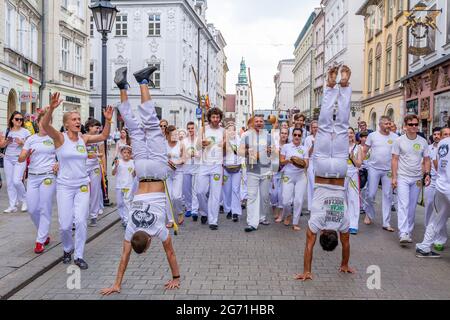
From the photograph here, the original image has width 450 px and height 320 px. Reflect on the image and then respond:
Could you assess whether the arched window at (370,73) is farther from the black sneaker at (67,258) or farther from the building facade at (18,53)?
the black sneaker at (67,258)

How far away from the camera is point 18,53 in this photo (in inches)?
855

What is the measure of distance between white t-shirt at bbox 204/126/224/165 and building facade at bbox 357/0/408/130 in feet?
60.7

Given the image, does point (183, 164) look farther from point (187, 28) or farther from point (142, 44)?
point (187, 28)

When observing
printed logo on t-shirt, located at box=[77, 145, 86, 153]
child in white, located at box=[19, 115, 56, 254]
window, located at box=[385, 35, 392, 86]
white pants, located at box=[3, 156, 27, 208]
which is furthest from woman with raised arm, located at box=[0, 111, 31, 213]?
window, located at box=[385, 35, 392, 86]

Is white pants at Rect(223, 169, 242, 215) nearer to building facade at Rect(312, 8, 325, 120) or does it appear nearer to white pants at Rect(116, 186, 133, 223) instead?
white pants at Rect(116, 186, 133, 223)

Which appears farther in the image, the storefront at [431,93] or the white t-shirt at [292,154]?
the storefront at [431,93]

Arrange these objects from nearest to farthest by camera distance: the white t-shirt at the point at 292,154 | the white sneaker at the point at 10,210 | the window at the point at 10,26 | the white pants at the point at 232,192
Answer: the white t-shirt at the point at 292,154, the white pants at the point at 232,192, the white sneaker at the point at 10,210, the window at the point at 10,26

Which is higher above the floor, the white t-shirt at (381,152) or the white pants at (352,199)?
the white t-shirt at (381,152)

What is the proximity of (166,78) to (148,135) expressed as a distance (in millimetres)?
40463

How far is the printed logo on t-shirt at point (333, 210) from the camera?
5.58 meters

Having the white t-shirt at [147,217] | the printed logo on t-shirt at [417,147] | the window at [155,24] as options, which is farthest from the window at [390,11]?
the white t-shirt at [147,217]

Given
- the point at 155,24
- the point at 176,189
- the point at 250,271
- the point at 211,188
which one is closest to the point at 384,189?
the point at 211,188

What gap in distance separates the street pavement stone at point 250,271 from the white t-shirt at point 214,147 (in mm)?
1480

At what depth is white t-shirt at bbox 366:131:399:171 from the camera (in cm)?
893
